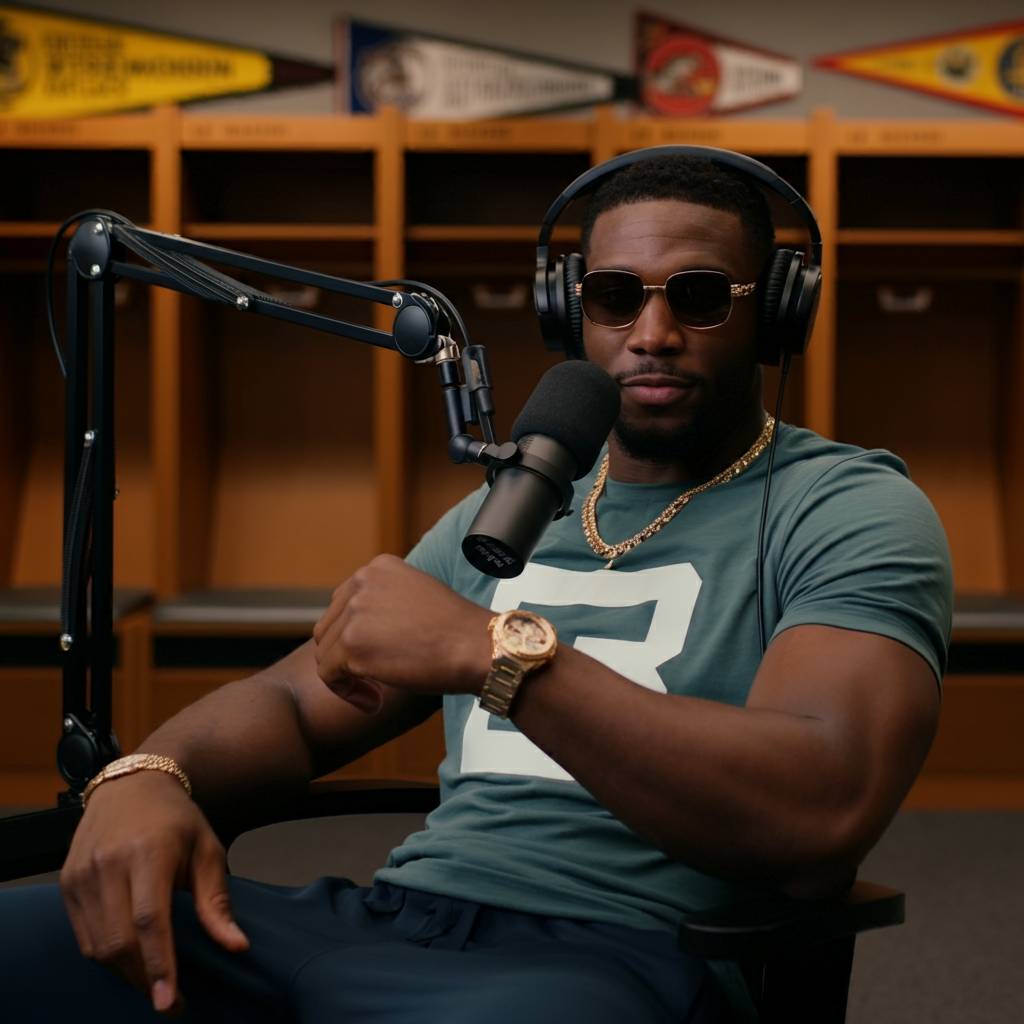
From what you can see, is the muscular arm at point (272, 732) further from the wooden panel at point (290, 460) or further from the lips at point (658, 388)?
the wooden panel at point (290, 460)

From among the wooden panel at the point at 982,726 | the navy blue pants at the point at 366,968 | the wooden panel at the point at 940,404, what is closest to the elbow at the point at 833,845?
the navy blue pants at the point at 366,968

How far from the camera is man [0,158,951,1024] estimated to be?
87cm

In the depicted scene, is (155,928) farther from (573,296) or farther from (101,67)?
(101,67)

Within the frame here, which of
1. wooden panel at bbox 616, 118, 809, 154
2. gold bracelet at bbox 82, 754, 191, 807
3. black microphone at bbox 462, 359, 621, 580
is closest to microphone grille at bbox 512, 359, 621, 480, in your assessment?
black microphone at bbox 462, 359, 621, 580

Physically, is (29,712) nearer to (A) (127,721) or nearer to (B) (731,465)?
(A) (127,721)

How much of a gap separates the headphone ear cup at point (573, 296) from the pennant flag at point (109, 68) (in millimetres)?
2924

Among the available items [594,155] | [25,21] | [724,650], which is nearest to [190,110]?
[25,21]

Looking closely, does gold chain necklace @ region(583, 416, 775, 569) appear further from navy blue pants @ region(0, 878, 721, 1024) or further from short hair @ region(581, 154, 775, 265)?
navy blue pants @ region(0, 878, 721, 1024)

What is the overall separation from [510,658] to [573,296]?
62 cm

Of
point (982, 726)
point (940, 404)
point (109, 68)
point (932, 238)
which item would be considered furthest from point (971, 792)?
point (109, 68)

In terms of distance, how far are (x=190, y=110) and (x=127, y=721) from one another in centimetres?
200

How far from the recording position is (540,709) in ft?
2.87

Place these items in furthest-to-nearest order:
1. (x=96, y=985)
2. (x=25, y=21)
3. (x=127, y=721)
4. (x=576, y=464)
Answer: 1. (x=25, y=21)
2. (x=127, y=721)
3. (x=96, y=985)
4. (x=576, y=464)

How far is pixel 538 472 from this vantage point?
82 cm
